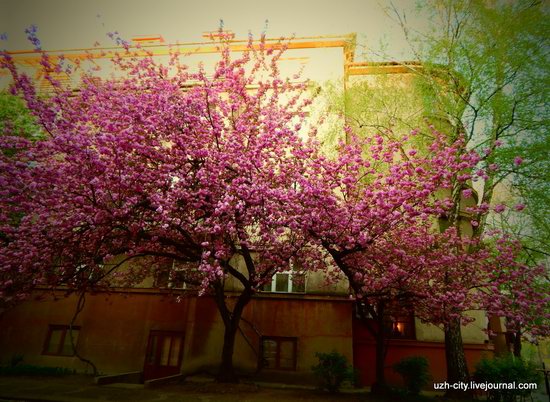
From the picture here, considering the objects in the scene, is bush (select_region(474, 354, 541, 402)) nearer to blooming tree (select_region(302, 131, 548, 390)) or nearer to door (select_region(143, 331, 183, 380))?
blooming tree (select_region(302, 131, 548, 390))

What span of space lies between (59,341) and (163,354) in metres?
5.75

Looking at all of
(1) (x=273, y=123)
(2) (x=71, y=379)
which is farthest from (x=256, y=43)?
(2) (x=71, y=379)

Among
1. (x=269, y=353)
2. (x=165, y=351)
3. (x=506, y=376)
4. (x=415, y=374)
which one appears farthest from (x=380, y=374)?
(x=165, y=351)

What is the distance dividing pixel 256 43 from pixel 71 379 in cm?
2195

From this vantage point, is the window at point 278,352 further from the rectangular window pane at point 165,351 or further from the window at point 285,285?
the rectangular window pane at point 165,351

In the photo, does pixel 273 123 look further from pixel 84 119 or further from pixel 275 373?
pixel 275 373

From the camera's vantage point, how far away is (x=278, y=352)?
15.3 m

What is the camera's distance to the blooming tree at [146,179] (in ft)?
31.6

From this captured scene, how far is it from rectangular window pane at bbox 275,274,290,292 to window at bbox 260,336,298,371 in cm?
229

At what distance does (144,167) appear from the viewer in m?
10.4

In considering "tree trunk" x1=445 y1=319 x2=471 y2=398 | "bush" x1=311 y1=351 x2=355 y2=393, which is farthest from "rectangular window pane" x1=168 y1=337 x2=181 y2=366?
"tree trunk" x1=445 y1=319 x2=471 y2=398

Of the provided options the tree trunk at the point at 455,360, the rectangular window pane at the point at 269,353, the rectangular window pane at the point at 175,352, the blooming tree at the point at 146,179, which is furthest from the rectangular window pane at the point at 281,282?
the tree trunk at the point at 455,360

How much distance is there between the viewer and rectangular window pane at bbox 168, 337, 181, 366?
15.8m

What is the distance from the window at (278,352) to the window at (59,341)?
9.94 m
